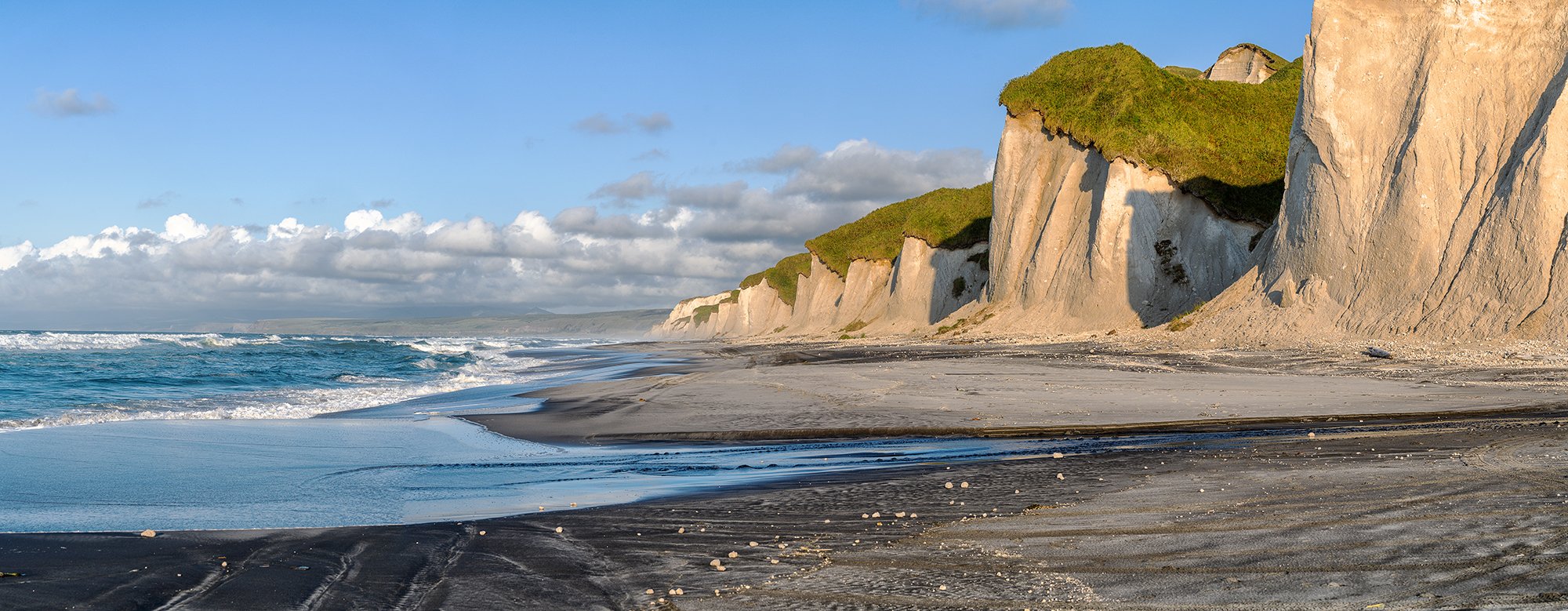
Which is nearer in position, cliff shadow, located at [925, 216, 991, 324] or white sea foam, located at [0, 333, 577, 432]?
white sea foam, located at [0, 333, 577, 432]

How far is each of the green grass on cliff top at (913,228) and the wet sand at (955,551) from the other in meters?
48.7

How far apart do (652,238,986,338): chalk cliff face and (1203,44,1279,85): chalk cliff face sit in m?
19.2

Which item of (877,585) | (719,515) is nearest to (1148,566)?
(877,585)

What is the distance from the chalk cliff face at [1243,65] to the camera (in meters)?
56.8

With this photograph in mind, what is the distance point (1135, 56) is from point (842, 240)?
38.5m

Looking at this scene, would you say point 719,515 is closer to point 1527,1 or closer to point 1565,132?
point 1565,132

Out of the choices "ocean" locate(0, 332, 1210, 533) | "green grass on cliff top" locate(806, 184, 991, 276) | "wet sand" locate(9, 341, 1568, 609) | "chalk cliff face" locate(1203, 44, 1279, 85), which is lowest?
"ocean" locate(0, 332, 1210, 533)

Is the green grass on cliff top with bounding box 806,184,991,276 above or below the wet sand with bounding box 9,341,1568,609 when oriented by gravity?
above

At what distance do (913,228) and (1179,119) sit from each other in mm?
23221

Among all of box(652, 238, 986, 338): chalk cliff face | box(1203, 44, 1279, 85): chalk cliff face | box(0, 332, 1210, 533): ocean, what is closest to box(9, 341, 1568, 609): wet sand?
box(0, 332, 1210, 533): ocean

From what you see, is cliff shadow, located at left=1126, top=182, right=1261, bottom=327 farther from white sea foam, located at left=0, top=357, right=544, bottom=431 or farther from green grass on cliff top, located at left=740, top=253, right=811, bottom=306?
green grass on cliff top, located at left=740, top=253, right=811, bottom=306

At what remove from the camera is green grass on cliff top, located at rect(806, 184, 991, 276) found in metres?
55.6

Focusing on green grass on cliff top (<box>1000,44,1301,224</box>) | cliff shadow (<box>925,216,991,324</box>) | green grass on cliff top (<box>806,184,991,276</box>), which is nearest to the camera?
green grass on cliff top (<box>1000,44,1301,224</box>)

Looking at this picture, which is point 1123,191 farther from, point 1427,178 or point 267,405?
point 267,405
